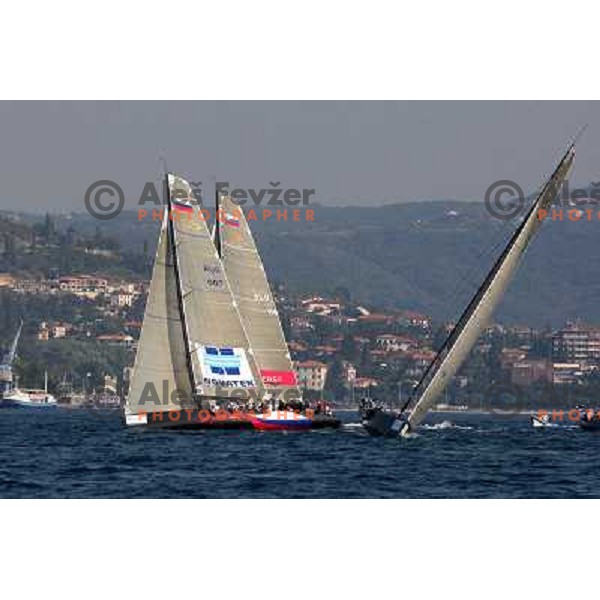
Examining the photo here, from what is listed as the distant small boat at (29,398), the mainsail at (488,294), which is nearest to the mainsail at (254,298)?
the mainsail at (488,294)

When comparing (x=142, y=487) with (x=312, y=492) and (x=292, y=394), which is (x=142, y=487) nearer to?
(x=312, y=492)

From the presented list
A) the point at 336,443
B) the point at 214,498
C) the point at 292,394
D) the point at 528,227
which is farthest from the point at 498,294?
the point at 214,498

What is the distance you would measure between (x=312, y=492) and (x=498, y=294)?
20.1m

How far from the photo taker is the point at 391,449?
60.7 metres

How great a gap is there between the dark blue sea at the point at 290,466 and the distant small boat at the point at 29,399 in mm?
109734

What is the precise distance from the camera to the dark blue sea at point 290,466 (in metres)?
43.8

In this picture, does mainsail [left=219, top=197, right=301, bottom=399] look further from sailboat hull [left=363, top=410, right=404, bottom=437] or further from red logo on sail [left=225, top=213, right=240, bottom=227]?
sailboat hull [left=363, top=410, right=404, bottom=437]

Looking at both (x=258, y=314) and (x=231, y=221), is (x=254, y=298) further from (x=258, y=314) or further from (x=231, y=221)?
(x=231, y=221)

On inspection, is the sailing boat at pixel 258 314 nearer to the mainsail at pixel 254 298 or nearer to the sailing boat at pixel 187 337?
the mainsail at pixel 254 298

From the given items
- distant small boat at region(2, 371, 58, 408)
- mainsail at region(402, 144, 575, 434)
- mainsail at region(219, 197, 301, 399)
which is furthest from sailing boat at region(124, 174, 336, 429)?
distant small boat at region(2, 371, 58, 408)

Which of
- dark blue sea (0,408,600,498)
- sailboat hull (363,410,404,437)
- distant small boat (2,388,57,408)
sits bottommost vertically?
dark blue sea (0,408,600,498)

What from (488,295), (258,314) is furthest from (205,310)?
(488,295)

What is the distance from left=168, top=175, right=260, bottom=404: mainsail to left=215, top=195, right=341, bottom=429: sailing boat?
5.94ft

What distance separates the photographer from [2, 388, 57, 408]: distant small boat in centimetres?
18227
